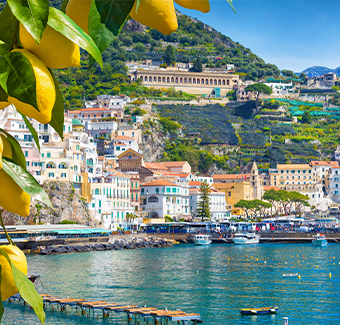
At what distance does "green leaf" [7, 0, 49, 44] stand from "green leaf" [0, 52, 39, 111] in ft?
Answer: 0.13

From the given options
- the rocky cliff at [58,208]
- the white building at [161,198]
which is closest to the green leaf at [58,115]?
the rocky cliff at [58,208]

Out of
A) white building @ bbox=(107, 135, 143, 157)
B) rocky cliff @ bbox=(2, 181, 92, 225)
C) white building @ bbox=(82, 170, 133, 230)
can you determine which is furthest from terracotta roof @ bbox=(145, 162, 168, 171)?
rocky cliff @ bbox=(2, 181, 92, 225)

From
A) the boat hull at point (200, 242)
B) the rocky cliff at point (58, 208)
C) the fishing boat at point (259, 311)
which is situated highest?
the rocky cliff at point (58, 208)

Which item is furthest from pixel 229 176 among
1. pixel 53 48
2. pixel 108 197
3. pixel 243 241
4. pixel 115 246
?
pixel 53 48

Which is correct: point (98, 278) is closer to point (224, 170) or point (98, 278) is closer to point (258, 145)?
point (224, 170)

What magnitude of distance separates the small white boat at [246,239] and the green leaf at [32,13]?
200ft

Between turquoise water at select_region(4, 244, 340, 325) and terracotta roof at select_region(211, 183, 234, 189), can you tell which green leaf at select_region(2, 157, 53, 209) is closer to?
turquoise water at select_region(4, 244, 340, 325)

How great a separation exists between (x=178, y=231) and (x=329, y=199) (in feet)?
126

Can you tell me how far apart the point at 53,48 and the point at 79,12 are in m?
0.09

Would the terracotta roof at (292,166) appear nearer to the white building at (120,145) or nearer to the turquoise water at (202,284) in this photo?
the white building at (120,145)

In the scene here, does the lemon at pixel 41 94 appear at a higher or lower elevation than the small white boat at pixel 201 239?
higher

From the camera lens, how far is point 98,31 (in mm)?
750

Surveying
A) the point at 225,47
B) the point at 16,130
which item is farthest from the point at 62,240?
the point at 225,47

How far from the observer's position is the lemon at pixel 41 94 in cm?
71
